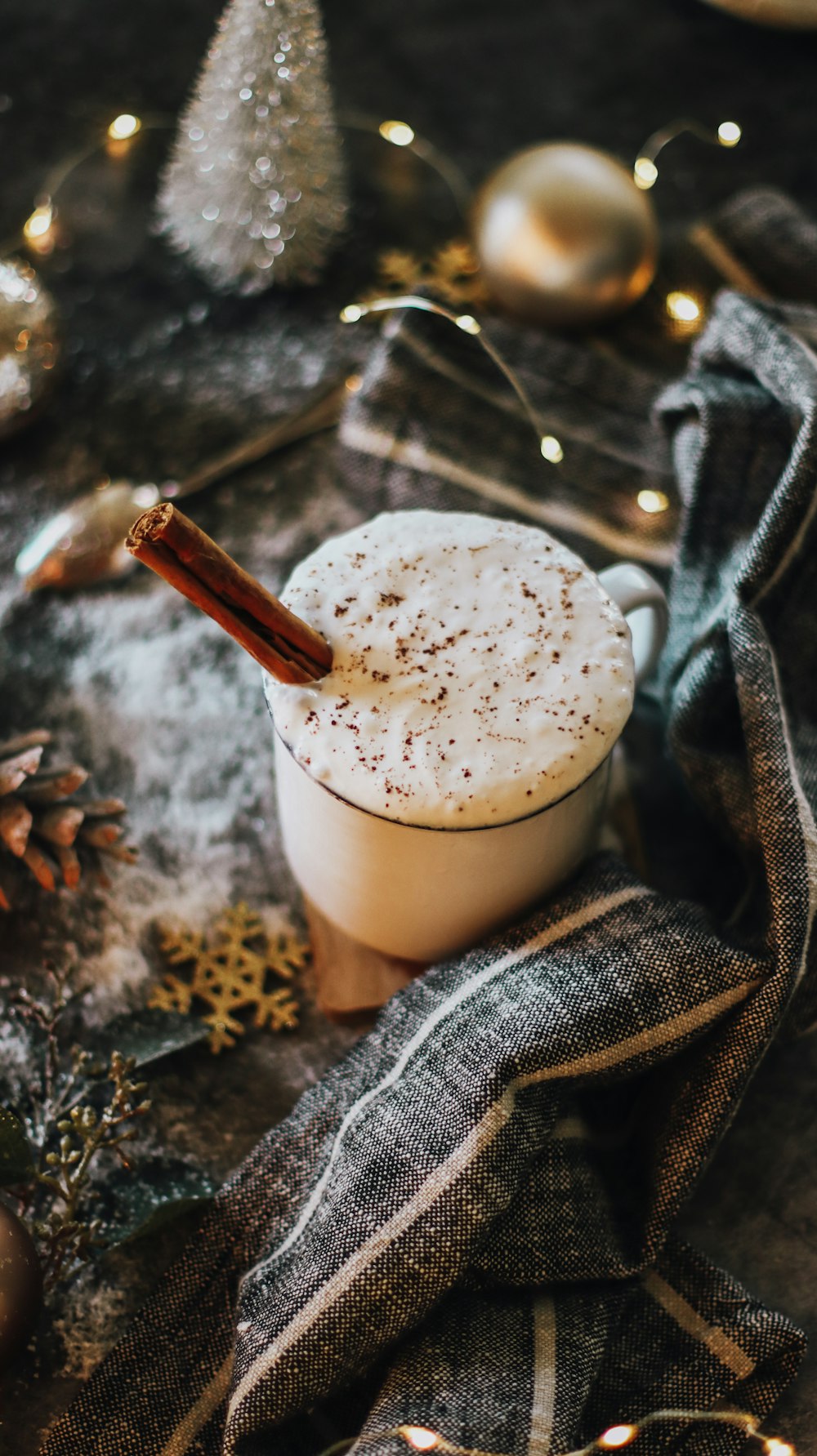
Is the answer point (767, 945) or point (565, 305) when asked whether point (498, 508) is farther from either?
point (767, 945)

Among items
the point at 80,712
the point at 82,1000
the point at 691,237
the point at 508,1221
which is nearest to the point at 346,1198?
the point at 508,1221

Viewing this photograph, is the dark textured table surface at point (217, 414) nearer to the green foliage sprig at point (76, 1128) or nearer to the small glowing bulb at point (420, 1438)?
the green foliage sprig at point (76, 1128)

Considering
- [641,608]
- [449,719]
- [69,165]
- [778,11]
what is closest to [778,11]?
[778,11]

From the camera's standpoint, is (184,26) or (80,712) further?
(184,26)

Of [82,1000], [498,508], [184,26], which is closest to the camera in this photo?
[82,1000]

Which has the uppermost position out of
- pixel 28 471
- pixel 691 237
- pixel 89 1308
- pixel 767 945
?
pixel 691 237

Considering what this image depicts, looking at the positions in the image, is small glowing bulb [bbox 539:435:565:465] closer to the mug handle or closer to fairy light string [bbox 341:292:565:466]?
fairy light string [bbox 341:292:565:466]

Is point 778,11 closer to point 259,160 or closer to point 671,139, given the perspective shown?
point 671,139
